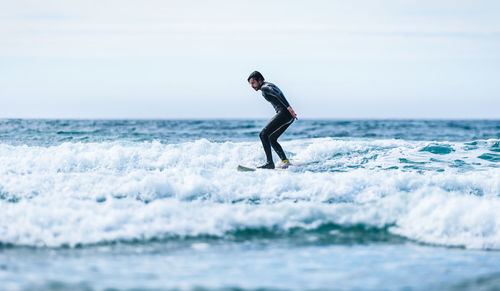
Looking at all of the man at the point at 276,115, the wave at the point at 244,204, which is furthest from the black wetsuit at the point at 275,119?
the wave at the point at 244,204

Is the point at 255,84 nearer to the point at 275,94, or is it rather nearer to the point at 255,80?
the point at 255,80

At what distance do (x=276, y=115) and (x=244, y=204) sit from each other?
360 centimetres

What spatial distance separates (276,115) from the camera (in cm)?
1023

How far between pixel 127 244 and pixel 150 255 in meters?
0.51

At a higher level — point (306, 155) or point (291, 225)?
point (306, 155)

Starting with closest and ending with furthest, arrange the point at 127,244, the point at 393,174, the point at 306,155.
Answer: the point at 127,244 → the point at 393,174 → the point at 306,155

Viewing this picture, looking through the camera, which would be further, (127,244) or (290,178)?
(290,178)

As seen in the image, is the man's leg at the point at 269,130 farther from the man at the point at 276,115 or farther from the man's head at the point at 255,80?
the man's head at the point at 255,80

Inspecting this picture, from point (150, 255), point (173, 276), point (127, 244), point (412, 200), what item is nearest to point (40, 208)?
point (127, 244)

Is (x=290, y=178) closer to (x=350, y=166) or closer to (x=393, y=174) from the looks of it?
(x=393, y=174)

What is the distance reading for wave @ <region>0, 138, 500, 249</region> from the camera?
5.79 meters

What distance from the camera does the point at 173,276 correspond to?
4.37m

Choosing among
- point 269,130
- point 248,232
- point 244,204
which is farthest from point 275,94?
point 248,232

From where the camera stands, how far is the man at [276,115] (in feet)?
32.8
